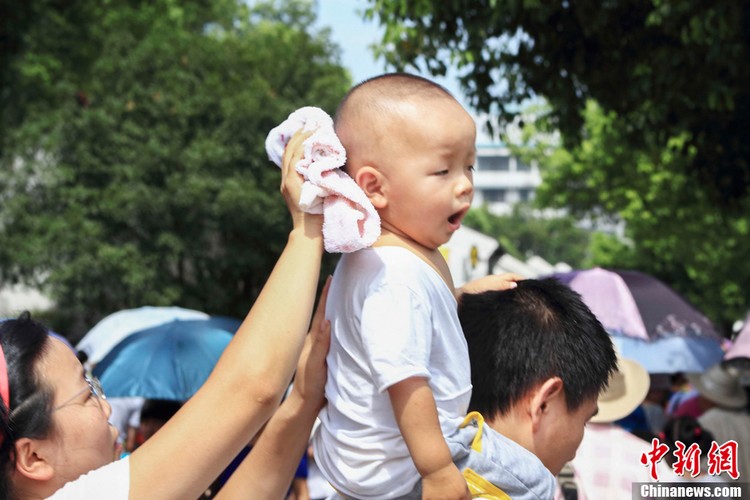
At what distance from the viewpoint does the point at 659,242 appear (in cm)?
2977

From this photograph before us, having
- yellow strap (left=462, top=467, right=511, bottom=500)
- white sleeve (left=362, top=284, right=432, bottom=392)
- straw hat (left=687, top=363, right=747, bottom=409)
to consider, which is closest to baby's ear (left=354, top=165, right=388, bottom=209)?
white sleeve (left=362, top=284, right=432, bottom=392)

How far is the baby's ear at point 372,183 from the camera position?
2400 mm

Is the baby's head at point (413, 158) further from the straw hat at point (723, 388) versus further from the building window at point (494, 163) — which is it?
the building window at point (494, 163)

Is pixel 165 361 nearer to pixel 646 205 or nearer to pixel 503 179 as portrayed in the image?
pixel 646 205

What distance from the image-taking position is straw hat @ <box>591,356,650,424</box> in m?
5.03

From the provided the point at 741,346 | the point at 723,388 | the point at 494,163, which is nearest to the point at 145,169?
the point at 741,346

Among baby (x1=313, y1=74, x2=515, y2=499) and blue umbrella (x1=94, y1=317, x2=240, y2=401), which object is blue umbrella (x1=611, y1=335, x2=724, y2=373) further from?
baby (x1=313, y1=74, x2=515, y2=499)

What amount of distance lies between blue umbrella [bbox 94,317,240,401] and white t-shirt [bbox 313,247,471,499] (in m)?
5.14

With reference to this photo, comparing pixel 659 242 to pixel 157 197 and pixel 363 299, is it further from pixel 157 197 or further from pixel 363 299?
pixel 363 299

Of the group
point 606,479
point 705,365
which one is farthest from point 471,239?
point 606,479

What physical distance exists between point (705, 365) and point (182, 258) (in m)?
19.1

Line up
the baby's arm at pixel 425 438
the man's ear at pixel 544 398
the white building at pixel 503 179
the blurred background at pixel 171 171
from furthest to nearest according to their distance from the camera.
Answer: the white building at pixel 503 179 < the blurred background at pixel 171 171 < the man's ear at pixel 544 398 < the baby's arm at pixel 425 438

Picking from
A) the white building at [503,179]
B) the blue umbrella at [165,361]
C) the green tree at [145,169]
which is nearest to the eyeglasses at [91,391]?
the blue umbrella at [165,361]

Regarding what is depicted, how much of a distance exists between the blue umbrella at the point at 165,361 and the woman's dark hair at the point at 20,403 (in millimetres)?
5065
